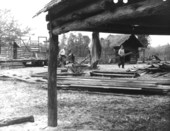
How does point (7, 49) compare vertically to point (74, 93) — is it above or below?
above

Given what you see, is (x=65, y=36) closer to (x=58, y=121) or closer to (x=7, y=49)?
(x=7, y=49)

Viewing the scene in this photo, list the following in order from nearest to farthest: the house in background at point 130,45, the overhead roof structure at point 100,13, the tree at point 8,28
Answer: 1. the overhead roof structure at point 100,13
2. the house in background at point 130,45
3. the tree at point 8,28

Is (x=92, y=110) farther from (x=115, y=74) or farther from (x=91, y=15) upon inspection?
(x=115, y=74)

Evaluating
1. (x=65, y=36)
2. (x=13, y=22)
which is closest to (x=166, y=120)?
(x=13, y=22)

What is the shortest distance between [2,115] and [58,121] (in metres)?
1.84

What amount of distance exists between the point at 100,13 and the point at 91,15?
15.3 inches

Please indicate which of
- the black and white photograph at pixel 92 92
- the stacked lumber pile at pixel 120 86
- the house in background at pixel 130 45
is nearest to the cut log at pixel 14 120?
the black and white photograph at pixel 92 92

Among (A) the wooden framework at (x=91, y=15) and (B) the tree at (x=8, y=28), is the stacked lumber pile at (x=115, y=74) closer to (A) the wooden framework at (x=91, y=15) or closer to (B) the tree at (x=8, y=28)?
(A) the wooden framework at (x=91, y=15)

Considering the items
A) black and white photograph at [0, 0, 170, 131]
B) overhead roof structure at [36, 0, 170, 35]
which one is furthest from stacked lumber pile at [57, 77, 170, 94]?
overhead roof structure at [36, 0, 170, 35]

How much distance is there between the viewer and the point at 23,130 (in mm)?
6141

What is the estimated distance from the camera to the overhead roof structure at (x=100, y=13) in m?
3.78

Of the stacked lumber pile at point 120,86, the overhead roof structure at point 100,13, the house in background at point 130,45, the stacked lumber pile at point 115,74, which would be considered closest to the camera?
the overhead roof structure at point 100,13

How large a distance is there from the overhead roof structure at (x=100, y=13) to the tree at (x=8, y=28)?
42.6 meters

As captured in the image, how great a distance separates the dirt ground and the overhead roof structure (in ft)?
7.52
